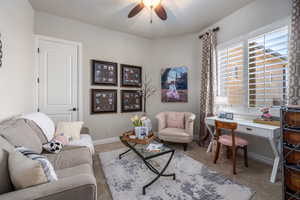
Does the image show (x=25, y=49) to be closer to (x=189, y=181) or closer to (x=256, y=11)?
(x=189, y=181)

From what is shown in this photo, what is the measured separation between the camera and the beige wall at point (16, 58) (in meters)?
1.76

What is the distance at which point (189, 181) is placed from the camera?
189cm

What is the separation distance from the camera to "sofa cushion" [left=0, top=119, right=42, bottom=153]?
133 centimetres

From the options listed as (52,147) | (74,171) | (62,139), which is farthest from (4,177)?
(62,139)

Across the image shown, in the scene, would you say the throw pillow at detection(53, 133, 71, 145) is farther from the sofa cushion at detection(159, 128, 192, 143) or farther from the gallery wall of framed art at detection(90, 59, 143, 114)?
the sofa cushion at detection(159, 128, 192, 143)

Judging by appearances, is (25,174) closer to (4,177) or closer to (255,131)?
(4,177)

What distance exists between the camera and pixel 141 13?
288 centimetres

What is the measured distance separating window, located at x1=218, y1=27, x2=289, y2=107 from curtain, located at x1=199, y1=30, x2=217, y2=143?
181mm

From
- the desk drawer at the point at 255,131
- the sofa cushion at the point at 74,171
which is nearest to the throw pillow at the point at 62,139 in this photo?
the sofa cushion at the point at 74,171

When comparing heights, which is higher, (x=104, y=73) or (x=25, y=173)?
(x=104, y=73)

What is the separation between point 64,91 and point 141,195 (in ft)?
8.81

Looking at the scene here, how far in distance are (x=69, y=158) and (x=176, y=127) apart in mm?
2461

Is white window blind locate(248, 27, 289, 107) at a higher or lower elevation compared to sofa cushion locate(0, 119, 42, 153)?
higher

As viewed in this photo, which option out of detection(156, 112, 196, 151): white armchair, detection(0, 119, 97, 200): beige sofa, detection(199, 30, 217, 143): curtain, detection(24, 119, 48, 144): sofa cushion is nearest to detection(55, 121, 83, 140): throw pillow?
detection(24, 119, 48, 144): sofa cushion
